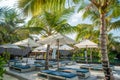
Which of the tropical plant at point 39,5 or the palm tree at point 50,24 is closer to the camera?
the tropical plant at point 39,5

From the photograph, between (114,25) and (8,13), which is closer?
(8,13)

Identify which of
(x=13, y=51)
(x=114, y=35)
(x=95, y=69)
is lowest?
(x=95, y=69)

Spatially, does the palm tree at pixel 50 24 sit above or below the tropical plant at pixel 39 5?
above

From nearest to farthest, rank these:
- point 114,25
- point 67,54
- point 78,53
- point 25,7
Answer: point 25,7 → point 114,25 → point 78,53 → point 67,54

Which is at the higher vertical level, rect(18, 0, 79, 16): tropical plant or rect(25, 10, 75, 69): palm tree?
rect(25, 10, 75, 69): palm tree

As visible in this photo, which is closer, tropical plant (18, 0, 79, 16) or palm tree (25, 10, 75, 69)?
tropical plant (18, 0, 79, 16)

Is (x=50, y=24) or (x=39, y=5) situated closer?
(x=39, y=5)

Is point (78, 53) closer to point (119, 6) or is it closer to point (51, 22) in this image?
point (51, 22)

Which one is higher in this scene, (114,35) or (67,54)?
(114,35)

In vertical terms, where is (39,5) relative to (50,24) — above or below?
below

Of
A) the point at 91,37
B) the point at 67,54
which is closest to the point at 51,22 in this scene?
the point at 91,37

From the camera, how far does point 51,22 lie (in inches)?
562

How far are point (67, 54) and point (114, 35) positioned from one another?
1231cm

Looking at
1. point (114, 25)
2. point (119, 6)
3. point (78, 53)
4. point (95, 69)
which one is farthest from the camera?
point (78, 53)
